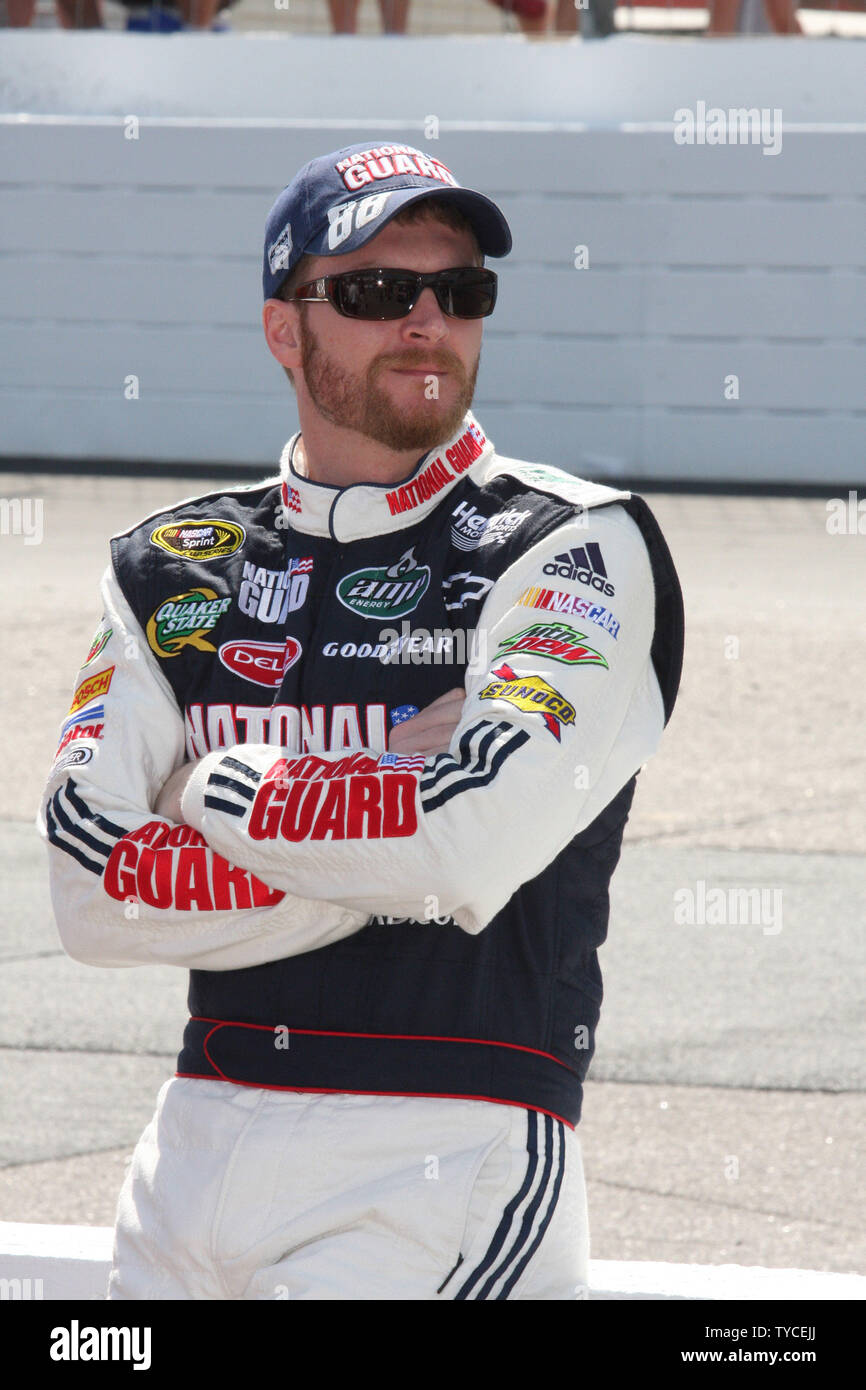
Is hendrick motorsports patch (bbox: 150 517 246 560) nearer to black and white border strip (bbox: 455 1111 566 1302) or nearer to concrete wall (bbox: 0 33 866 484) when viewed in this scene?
black and white border strip (bbox: 455 1111 566 1302)

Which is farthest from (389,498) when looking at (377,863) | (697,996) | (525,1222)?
Result: (697,996)

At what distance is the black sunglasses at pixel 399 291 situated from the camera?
269 cm

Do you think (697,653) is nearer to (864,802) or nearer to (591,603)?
(864,802)

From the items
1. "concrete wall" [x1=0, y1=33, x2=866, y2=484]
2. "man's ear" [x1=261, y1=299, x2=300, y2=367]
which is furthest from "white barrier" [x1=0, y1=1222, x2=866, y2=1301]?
"concrete wall" [x1=0, y1=33, x2=866, y2=484]

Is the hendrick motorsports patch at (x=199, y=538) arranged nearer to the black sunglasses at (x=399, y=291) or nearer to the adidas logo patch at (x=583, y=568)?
the black sunglasses at (x=399, y=291)

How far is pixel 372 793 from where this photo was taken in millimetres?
2441

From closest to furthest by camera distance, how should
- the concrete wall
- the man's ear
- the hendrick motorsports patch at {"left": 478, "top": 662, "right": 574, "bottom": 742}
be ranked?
the hendrick motorsports patch at {"left": 478, "top": 662, "right": 574, "bottom": 742} < the man's ear < the concrete wall

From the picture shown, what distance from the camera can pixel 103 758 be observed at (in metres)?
2.72

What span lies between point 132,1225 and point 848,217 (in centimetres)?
1460

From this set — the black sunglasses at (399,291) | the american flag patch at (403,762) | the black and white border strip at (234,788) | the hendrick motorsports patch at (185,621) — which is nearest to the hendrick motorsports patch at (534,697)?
the american flag patch at (403,762)

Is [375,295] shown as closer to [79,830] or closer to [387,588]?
[387,588]

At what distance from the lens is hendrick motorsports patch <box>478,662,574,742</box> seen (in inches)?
96.7

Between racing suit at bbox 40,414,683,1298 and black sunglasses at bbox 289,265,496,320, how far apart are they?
18 cm
